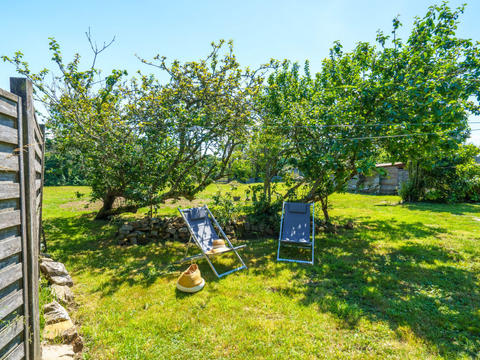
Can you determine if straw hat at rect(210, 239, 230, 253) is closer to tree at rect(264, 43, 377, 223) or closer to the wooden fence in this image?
tree at rect(264, 43, 377, 223)

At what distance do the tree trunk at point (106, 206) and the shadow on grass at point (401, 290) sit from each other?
657 cm

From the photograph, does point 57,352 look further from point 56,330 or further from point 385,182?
point 385,182

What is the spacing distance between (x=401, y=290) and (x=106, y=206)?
853cm

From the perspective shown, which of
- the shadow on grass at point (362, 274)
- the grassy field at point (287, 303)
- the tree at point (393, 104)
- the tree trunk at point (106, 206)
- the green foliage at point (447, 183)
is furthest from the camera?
the green foliage at point (447, 183)

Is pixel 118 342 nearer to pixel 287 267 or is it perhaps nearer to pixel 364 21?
pixel 287 267

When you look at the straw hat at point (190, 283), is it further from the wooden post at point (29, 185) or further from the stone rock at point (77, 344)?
the wooden post at point (29, 185)

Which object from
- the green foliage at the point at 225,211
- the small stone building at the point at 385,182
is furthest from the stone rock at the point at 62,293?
the small stone building at the point at 385,182

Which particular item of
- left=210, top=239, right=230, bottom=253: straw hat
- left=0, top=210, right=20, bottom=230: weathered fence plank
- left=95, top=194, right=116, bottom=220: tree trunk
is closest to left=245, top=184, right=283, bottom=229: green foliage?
left=210, top=239, right=230, bottom=253: straw hat

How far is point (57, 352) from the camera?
2.29m

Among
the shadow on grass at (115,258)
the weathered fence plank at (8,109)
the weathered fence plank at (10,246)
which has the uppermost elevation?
the weathered fence plank at (8,109)

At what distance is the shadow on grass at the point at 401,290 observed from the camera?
2928mm

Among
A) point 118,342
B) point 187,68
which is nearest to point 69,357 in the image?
point 118,342

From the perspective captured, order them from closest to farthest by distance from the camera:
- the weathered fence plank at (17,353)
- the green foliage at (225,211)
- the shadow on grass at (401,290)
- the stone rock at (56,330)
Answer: the weathered fence plank at (17,353)
the stone rock at (56,330)
the shadow on grass at (401,290)
the green foliage at (225,211)

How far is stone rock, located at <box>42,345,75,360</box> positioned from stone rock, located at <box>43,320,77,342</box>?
11cm
